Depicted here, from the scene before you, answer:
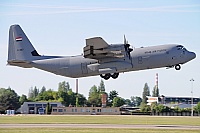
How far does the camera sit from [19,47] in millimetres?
66500

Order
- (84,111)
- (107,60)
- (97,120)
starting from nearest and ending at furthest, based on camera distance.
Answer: (107,60) < (97,120) < (84,111)

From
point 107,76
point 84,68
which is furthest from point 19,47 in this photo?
point 107,76

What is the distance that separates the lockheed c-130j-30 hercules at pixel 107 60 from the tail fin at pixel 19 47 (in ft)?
0.43

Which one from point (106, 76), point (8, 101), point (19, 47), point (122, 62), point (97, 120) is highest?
point (19, 47)

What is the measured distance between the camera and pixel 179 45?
6141 cm

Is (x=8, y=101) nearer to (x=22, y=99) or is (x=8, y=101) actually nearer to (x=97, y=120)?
(x=22, y=99)

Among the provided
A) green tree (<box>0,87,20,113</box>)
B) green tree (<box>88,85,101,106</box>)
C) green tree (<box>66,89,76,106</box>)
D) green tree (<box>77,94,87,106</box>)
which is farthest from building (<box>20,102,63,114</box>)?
green tree (<box>77,94,87,106</box>)

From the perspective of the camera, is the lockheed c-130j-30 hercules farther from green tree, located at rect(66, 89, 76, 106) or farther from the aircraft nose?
green tree, located at rect(66, 89, 76, 106)

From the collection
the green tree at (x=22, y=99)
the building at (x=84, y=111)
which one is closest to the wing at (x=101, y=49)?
the building at (x=84, y=111)

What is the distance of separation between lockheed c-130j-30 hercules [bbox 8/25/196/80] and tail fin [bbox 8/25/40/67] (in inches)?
5.1

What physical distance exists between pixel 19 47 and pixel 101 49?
12.3 m

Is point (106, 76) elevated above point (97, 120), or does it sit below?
above

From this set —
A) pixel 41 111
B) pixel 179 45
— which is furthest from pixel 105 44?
pixel 41 111

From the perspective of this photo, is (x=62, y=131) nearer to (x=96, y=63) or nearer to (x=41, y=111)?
(x=96, y=63)
